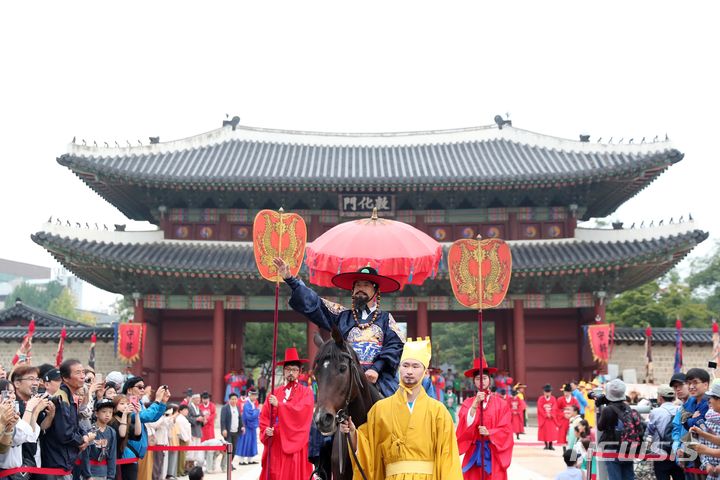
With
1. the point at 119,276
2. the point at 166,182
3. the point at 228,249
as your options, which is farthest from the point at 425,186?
the point at 119,276

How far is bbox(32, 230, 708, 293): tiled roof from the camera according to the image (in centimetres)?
2192

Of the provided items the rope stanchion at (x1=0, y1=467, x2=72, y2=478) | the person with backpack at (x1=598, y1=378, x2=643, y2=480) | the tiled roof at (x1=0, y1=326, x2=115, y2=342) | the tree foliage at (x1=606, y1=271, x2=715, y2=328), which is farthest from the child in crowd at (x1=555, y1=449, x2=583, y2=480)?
the tree foliage at (x1=606, y1=271, x2=715, y2=328)

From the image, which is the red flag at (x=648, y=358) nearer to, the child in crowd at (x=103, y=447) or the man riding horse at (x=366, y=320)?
the man riding horse at (x=366, y=320)

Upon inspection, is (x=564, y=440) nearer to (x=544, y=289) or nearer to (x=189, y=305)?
(x=544, y=289)

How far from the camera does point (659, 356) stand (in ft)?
76.5

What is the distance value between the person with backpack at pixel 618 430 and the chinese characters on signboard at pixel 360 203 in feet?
54.0

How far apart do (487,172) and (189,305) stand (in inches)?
430

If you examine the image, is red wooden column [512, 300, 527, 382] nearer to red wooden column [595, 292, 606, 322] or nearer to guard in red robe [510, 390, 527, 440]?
red wooden column [595, 292, 606, 322]

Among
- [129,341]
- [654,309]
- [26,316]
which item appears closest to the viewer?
[129,341]

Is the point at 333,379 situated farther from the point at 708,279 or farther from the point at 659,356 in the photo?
the point at 708,279

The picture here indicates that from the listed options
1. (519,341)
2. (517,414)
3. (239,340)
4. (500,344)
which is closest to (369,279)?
(517,414)

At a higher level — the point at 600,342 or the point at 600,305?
the point at 600,305

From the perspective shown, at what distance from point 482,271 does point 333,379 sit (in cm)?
467

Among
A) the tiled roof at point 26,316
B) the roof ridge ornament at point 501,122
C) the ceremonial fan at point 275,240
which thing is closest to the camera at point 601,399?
the ceremonial fan at point 275,240
